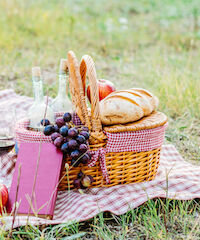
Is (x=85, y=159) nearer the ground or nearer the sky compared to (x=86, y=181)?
nearer the sky

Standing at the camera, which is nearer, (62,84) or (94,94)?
(94,94)

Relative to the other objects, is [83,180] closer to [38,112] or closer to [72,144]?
[72,144]

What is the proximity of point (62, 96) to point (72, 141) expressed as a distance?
1.55ft

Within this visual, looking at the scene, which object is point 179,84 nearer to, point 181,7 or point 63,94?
point 63,94

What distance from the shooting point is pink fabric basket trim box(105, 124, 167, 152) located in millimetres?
1785

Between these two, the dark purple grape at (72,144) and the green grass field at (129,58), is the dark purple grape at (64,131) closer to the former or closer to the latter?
the dark purple grape at (72,144)

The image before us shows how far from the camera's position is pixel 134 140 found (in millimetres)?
1823

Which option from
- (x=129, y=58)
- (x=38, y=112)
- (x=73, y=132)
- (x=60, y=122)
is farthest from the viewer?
(x=129, y=58)

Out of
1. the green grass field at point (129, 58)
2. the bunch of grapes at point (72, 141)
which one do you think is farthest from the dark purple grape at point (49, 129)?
the green grass field at point (129, 58)

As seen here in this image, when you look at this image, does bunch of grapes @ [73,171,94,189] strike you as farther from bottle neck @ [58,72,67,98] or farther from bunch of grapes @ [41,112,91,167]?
bottle neck @ [58,72,67,98]

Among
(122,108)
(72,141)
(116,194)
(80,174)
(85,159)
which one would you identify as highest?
(122,108)

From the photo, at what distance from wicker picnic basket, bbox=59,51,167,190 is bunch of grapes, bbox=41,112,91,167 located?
76 mm

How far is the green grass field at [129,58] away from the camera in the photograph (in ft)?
5.14

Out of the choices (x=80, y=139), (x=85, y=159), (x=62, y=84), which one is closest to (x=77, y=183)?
(x=85, y=159)
